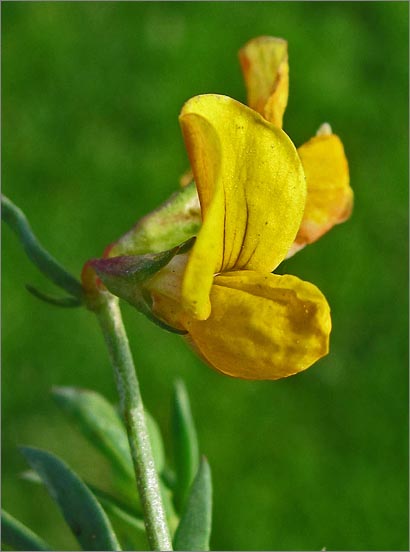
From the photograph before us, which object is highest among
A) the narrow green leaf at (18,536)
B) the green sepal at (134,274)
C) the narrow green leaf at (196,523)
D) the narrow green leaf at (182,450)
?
the green sepal at (134,274)

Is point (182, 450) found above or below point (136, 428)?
below

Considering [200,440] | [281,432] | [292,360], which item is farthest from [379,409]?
[292,360]

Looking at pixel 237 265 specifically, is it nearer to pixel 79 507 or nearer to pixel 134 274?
pixel 134 274

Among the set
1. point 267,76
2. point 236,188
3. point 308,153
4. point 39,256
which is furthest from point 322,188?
point 39,256

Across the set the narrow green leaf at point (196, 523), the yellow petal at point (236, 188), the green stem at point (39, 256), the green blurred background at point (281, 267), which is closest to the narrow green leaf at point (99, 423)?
the narrow green leaf at point (196, 523)

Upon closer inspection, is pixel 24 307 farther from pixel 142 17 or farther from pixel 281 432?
pixel 142 17

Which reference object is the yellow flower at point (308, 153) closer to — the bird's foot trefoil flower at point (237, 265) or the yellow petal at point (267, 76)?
the yellow petal at point (267, 76)
